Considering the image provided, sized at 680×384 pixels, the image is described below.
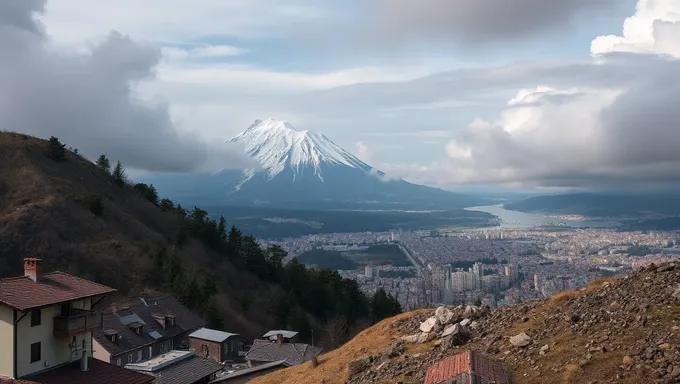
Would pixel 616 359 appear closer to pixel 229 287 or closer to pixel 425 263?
pixel 229 287

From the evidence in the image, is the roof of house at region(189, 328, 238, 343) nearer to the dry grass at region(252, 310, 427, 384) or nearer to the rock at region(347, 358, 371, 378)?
Answer: the dry grass at region(252, 310, 427, 384)

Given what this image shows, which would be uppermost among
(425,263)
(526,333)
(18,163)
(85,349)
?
(18,163)

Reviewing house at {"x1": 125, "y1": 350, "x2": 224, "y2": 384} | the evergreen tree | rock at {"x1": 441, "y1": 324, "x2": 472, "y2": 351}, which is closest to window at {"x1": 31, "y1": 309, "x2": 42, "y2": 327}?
house at {"x1": 125, "y1": 350, "x2": 224, "y2": 384}

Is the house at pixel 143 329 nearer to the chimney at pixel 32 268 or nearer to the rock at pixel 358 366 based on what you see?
the chimney at pixel 32 268

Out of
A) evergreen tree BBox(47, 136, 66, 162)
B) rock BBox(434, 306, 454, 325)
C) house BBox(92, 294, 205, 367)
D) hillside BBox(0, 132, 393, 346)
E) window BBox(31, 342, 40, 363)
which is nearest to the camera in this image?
rock BBox(434, 306, 454, 325)

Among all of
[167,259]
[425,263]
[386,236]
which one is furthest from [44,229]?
[386,236]

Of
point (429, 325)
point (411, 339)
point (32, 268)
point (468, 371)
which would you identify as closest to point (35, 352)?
point (32, 268)
